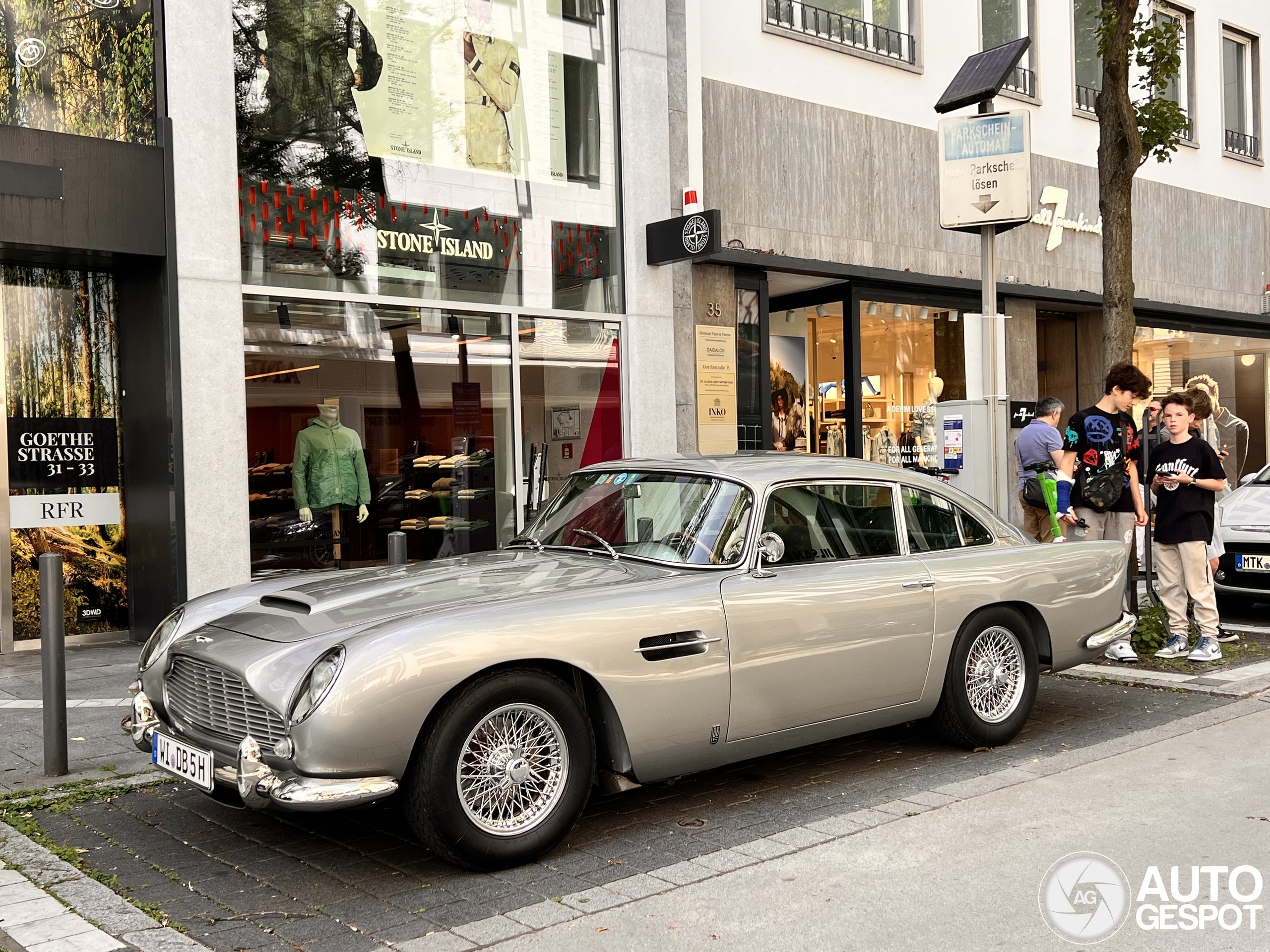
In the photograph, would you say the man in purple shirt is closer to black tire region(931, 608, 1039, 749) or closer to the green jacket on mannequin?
black tire region(931, 608, 1039, 749)

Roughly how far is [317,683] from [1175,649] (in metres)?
6.26

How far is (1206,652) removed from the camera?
7621mm

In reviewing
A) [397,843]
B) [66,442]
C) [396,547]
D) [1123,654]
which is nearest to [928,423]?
[1123,654]

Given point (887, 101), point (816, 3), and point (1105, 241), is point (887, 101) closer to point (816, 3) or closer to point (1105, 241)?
point (816, 3)

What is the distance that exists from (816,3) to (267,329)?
782 cm

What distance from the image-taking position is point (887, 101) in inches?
553

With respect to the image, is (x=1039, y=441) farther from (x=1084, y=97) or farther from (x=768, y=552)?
(x=1084, y=97)

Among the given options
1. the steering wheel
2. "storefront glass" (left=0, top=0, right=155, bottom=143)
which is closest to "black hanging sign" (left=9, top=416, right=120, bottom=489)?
"storefront glass" (left=0, top=0, right=155, bottom=143)

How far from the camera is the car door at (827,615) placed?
15.3ft

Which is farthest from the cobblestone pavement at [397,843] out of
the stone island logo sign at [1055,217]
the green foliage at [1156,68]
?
the stone island logo sign at [1055,217]

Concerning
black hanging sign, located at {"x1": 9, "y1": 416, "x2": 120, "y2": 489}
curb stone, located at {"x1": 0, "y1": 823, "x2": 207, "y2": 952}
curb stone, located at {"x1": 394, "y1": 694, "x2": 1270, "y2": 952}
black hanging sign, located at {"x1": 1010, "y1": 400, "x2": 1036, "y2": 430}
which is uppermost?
black hanging sign, located at {"x1": 1010, "y1": 400, "x2": 1036, "y2": 430}

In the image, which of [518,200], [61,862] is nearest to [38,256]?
[518,200]

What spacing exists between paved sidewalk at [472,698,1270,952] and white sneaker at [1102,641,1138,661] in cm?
253

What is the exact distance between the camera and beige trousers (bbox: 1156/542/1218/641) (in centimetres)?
757
